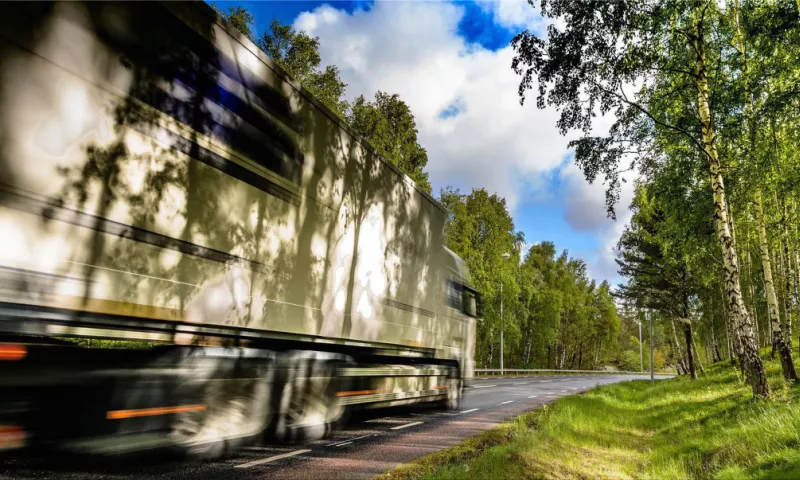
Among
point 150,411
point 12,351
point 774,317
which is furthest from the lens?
point 774,317

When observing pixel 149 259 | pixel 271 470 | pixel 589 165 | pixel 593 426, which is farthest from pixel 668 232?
pixel 149 259

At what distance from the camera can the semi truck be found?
9.93 feet

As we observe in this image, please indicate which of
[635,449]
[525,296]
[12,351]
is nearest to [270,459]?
[12,351]

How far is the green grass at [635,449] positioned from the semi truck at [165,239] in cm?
204

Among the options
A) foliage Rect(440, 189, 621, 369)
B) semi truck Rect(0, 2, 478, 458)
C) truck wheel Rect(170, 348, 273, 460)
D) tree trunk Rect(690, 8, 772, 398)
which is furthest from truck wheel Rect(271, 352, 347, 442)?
foliage Rect(440, 189, 621, 369)

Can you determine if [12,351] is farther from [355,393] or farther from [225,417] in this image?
[355,393]

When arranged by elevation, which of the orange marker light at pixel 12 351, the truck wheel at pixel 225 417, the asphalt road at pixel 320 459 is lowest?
the asphalt road at pixel 320 459

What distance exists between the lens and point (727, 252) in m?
10.1

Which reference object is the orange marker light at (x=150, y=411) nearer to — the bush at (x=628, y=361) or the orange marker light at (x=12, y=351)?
the orange marker light at (x=12, y=351)

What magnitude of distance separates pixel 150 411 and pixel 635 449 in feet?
25.7

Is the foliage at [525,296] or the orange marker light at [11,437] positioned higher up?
the foliage at [525,296]

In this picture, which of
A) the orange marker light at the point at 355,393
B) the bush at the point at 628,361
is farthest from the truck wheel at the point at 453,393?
the bush at the point at 628,361

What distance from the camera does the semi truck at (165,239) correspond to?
3025 mm

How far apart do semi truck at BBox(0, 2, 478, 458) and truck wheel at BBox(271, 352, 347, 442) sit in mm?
30
